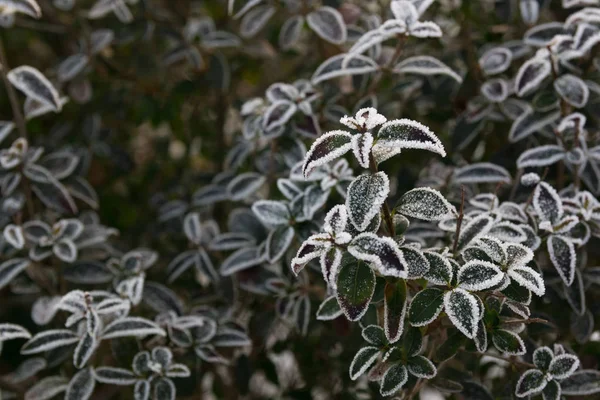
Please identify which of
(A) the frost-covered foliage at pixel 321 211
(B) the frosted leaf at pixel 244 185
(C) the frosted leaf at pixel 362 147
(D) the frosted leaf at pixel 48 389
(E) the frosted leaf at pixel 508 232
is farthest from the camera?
(B) the frosted leaf at pixel 244 185

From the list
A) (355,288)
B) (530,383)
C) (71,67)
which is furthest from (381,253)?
(71,67)

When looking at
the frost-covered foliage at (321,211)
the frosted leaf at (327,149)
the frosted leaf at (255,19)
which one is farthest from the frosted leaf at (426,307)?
the frosted leaf at (255,19)

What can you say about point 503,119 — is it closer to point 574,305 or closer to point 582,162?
point 582,162

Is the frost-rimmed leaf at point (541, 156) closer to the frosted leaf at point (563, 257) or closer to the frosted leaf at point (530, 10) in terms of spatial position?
the frosted leaf at point (563, 257)

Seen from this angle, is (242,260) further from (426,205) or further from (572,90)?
(572,90)

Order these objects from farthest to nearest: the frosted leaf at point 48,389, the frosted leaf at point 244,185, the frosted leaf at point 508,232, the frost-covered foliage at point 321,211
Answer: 1. the frosted leaf at point 244,185
2. the frosted leaf at point 48,389
3. the frosted leaf at point 508,232
4. the frost-covered foliage at point 321,211

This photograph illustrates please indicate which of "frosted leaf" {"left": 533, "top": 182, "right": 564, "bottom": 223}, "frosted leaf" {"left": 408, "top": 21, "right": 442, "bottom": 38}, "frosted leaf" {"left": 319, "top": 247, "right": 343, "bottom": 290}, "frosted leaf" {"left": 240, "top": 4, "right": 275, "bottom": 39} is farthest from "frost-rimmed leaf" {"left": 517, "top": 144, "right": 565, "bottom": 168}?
"frosted leaf" {"left": 240, "top": 4, "right": 275, "bottom": 39}

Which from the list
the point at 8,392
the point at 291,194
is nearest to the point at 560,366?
the point at 291,194

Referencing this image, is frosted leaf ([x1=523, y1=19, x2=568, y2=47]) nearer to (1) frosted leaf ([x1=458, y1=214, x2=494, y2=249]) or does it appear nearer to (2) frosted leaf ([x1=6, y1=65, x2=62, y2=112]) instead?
(1) frosted leaf ([x1=458, y1=214, x2=494, y2=249])
